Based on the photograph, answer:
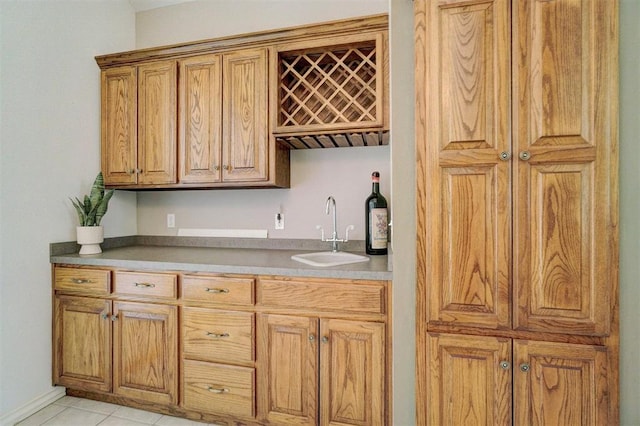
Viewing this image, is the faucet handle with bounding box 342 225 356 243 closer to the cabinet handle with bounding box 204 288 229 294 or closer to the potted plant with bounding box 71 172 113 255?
the cabinet handle with bounding box 204 288 229 294

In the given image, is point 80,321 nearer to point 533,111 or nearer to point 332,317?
point 332,317

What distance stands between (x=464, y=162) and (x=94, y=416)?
2.39 meters

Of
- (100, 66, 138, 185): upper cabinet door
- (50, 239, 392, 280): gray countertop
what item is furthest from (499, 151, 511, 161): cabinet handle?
(100, 66, 138, 185): upper cabinet door

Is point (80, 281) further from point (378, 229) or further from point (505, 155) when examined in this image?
point (505, 155)

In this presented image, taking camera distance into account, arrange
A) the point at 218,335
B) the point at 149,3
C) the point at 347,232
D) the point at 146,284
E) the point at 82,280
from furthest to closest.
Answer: the point at 149,3 → the point at 347,232 → the point at 82,280 → the point at 146,284 → the point at 218,335

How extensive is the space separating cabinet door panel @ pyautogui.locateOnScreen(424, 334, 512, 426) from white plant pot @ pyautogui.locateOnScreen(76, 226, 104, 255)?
2.10 m

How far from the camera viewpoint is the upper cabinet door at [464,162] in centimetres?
140

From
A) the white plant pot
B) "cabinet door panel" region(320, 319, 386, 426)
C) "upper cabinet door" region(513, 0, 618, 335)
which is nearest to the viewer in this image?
"upper cabinet door" region(513, 0, 618, 335)

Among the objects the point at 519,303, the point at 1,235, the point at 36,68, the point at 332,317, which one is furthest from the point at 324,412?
the point at 36,68

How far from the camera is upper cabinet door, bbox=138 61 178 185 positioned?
2371mm

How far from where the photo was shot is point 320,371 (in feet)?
5.63

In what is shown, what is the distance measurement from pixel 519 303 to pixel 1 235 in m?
2.59

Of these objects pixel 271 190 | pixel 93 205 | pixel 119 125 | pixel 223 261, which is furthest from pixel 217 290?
pixel 119 125

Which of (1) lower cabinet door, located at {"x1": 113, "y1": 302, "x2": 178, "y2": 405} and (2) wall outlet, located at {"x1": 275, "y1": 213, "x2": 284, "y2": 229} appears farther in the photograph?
(2) wall outlet, located at {"x1": 275, "y1": 213, "x2": 284, "y2": 229}
